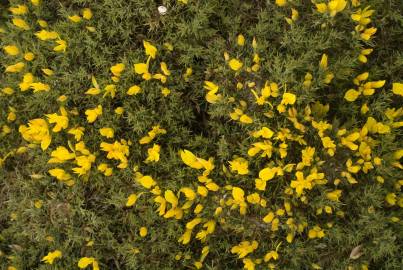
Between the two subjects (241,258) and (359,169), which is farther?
(241,258)

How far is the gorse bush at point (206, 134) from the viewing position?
2.36 meters

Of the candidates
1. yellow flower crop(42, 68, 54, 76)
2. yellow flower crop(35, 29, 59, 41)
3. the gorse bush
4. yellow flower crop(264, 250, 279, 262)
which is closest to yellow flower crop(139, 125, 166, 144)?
the gorse bush

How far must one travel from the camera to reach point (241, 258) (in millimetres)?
2568

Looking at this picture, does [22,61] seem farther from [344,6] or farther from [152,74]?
[344,6]

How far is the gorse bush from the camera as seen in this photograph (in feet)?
7.75

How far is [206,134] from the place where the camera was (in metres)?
2.71

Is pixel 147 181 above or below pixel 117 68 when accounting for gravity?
below

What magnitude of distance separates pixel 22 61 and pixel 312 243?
6.46 feet

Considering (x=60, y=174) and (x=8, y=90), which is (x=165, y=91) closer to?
(x=60, y=174)

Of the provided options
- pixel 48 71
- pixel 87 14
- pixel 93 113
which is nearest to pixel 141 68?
pixel 93 113

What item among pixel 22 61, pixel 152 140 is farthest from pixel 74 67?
pixel 152 140

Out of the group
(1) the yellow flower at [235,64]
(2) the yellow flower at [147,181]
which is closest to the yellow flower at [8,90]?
(2) the yellow flower at [147,181]

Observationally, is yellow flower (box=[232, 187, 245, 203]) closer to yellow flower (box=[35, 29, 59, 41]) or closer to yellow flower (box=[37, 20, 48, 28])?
yellow flower (box=[35, 29, 59, 41])

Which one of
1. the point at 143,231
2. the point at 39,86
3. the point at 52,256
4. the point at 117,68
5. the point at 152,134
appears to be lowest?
the point at 52,256
